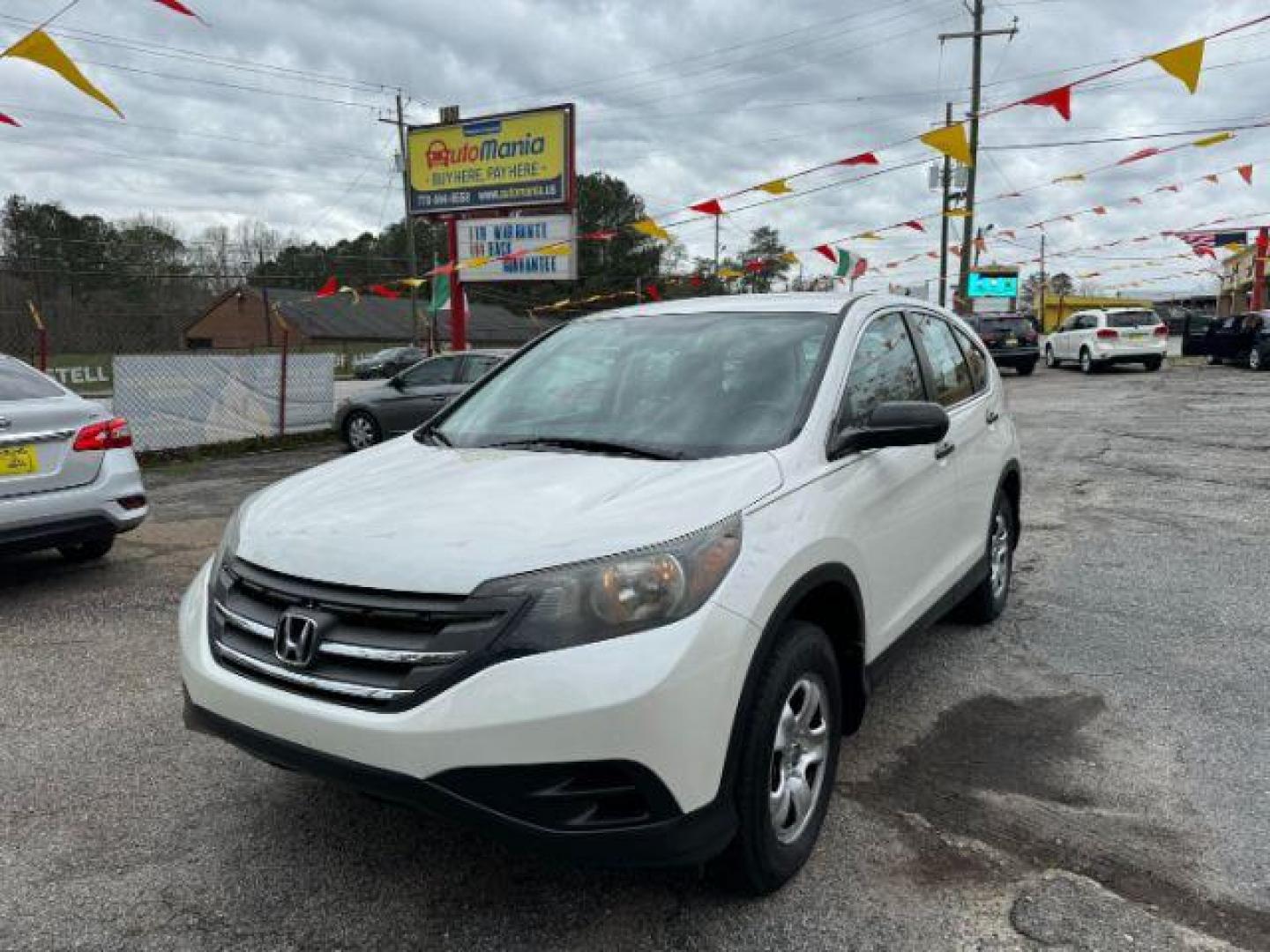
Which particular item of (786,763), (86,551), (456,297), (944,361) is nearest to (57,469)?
(86,551)

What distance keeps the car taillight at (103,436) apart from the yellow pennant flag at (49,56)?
93.7 inches

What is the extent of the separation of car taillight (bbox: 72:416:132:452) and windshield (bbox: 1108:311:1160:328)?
2479cm

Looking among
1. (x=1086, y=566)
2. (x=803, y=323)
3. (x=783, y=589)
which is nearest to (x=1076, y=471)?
(x=1086, y=566)

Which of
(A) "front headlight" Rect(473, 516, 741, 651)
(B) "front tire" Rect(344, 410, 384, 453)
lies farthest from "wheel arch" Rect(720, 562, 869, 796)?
(B) "front tire" Rect(344, 410, 384, 453)

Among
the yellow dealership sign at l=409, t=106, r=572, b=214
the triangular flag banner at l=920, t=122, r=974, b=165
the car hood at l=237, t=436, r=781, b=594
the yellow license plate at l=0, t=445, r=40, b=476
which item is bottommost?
the yellow license plate at l=0, t=445, r=40, b=476

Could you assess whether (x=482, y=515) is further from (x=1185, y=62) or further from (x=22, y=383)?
(x=1185, y=62)

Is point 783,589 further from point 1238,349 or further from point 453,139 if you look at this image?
point 1238,349

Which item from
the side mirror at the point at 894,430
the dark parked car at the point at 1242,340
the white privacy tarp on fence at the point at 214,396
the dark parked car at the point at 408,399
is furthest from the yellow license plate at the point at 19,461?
the dark parked car at the point at 1242,340

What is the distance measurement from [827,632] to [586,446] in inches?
38.7

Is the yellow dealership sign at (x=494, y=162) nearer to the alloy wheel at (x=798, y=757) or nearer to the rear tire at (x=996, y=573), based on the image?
the rear tire at (x=996, y=573)

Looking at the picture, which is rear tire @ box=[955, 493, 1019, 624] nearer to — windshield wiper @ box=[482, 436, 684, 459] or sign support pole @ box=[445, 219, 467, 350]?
windshield wiper @ box=[482, 436, 684, 459]

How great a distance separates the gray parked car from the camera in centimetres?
515

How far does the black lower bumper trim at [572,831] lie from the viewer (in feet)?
7.07

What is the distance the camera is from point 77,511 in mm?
5441
